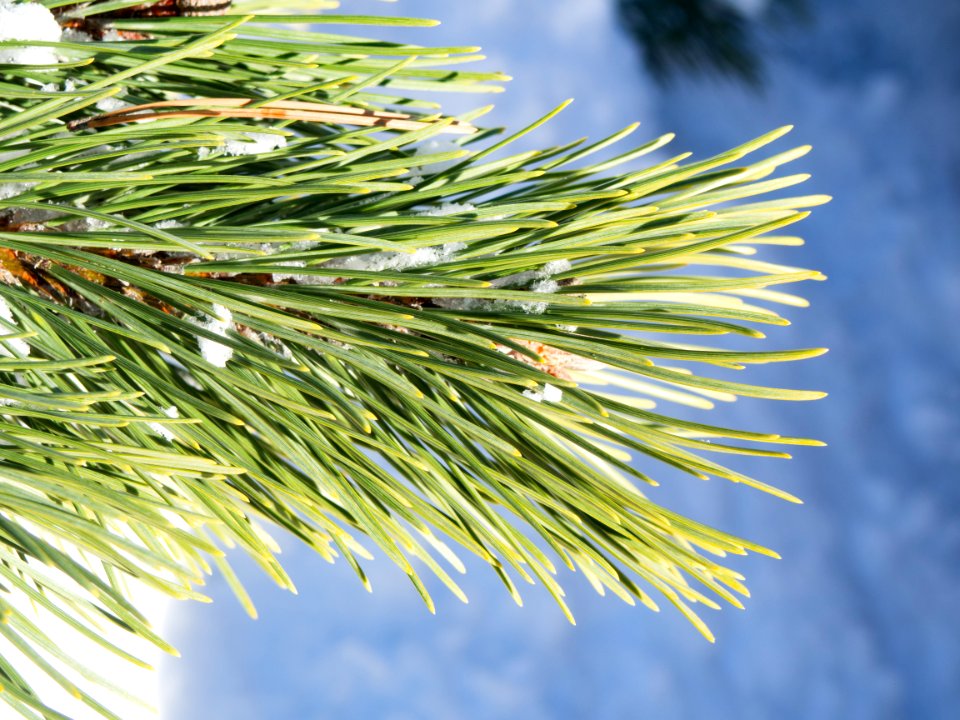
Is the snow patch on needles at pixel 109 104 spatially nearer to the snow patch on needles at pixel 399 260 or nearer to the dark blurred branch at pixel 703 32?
the snow patch on needles at pixel 399 260

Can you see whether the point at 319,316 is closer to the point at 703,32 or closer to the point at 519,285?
the point at 519,285

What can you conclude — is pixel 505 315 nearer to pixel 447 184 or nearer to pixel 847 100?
pixel 447 184

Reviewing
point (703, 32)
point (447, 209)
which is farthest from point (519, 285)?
point (703, 32)

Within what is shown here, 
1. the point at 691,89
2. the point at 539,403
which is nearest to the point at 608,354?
the point at 539,403

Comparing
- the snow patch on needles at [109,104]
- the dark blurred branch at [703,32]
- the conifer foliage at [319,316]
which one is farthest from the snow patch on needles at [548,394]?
the dark blurred branch at [703,32]

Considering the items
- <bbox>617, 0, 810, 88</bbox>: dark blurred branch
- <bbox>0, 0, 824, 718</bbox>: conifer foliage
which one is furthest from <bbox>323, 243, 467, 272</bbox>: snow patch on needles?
<bbox>617, 0, 810, 88</bbox>: dark blurred branch

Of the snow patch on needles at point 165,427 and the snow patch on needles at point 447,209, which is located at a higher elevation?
the snow patch on needles at point 447,209

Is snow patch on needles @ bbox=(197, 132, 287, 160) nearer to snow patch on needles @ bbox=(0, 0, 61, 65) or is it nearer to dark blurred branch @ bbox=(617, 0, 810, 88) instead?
snow patch on needles @ bbox=(0, 0, 61, 65)

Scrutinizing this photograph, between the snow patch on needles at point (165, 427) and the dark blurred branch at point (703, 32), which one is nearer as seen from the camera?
the snow patch on needles at point (165, 427)
